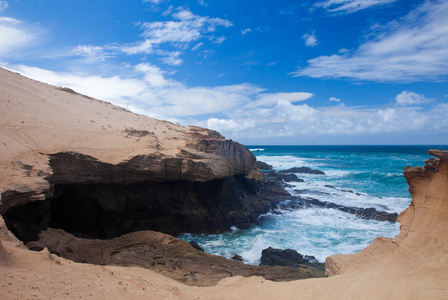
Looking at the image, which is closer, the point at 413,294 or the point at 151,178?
A: the point at 413,294

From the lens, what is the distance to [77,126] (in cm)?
1239

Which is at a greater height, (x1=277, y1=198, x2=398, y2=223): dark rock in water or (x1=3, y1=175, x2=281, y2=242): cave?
(x1=3, y1=175, x2=281, y2=242): cave

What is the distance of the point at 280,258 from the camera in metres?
9.88

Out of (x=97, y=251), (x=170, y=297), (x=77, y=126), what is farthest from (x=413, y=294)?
(x=77, y=126)

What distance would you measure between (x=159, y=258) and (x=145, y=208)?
525 cm

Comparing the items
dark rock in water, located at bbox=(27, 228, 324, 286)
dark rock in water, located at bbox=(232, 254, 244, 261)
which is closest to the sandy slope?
dark rock in water, located at bbox=(27, 228, 324, 286)

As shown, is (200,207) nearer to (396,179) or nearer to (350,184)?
(350,184)

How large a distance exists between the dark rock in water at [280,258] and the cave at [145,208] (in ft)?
13.0

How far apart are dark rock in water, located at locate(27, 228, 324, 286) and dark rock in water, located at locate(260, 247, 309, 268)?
1.41 m

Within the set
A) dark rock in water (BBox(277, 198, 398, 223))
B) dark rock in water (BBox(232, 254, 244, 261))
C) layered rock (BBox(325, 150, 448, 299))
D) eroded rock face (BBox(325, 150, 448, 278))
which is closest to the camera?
layered rock (BBox(325, 150, 448, 299))

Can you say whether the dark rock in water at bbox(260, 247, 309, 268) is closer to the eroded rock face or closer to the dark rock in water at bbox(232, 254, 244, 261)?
the dark rock in water at bbox(232, 254, 244, 261)

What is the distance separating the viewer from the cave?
35.3 feet

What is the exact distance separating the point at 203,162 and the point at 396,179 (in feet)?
93.0

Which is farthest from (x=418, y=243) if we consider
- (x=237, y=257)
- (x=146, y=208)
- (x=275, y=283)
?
(x=146, y=208)
